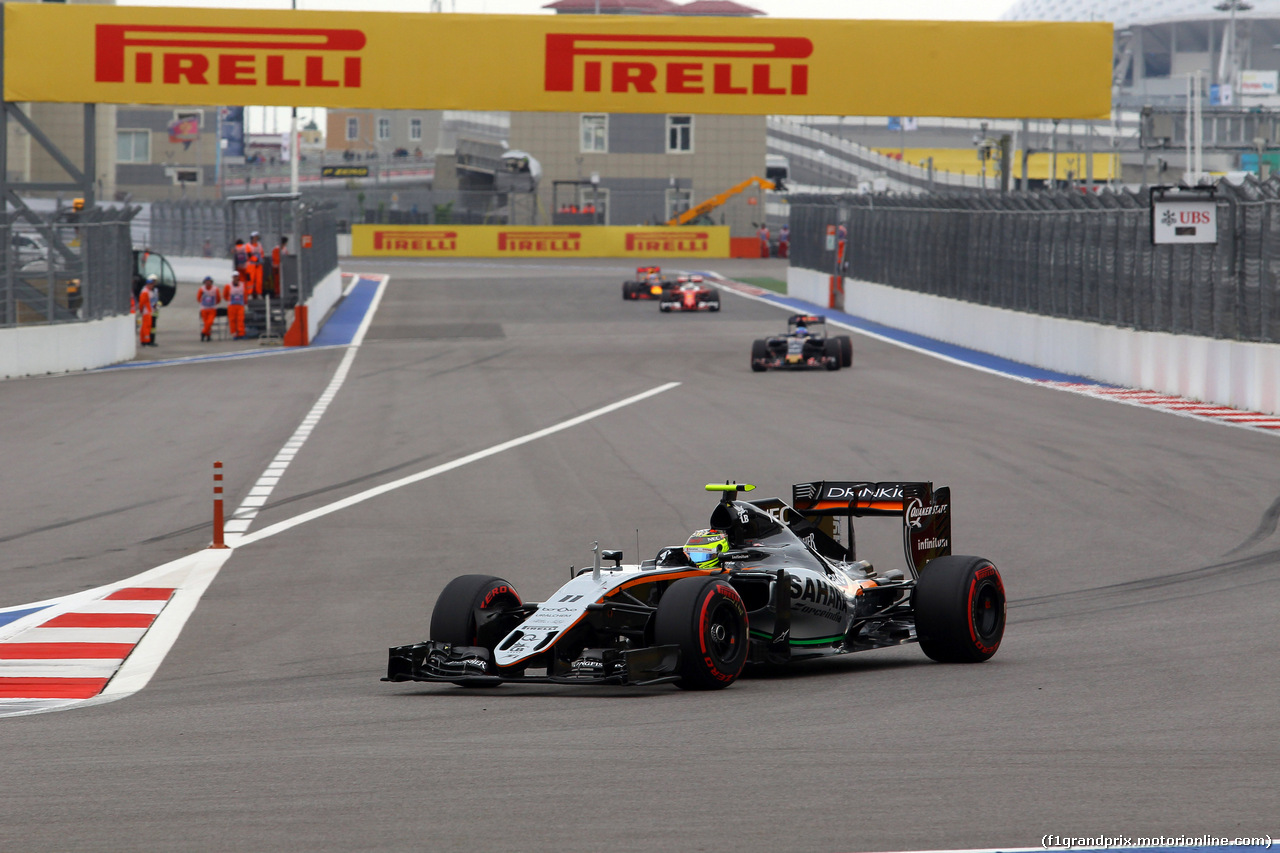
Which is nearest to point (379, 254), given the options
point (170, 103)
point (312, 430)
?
point (170, 103)

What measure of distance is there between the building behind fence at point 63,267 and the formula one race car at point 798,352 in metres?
12.9

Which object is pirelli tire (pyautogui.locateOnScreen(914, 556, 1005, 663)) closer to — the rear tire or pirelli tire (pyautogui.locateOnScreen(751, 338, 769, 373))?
Result: pirelli tire (pyautogui.locateOnScreen(751, 338, 769, 373))

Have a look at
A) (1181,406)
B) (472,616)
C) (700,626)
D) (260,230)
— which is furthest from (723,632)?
(260,230)

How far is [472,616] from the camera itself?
350 inches

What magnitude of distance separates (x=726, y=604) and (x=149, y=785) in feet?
10.5

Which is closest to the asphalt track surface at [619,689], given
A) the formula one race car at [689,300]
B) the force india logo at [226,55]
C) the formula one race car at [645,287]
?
the force india logo at [226,55]

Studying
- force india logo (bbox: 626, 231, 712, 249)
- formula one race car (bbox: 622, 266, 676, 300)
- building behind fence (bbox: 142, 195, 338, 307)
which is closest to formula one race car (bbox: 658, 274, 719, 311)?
formula one race car (bbox: 622, 266, 676, 300)

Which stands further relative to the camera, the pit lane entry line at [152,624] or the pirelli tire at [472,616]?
the pit lane entry line at [152,624]

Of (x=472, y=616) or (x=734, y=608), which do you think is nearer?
(x=734, y=608)

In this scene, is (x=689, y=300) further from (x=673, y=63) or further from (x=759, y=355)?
(x=759, y=355)

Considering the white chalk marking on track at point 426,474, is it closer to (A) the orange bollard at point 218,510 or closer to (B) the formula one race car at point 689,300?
(A) the orange bollard at point 218,510

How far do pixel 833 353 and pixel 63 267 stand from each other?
14.5 meters

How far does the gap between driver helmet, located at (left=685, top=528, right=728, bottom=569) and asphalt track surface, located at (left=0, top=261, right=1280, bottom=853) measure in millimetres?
722

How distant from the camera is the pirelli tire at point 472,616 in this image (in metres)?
8.89
